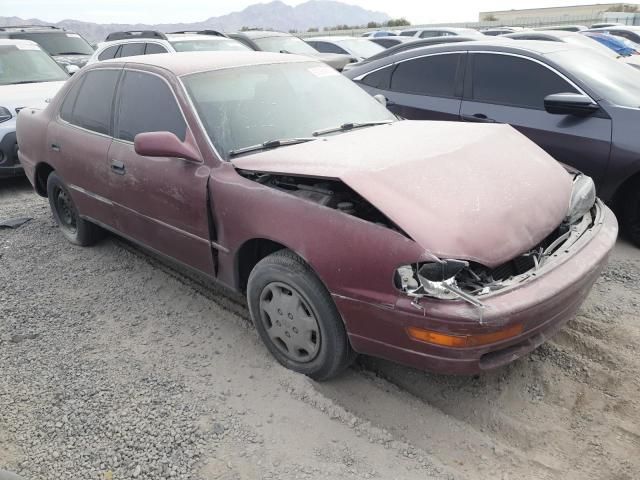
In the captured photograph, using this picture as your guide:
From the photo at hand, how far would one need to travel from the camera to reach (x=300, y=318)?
2855 millimetres

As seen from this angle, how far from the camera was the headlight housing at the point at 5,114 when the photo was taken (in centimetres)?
665

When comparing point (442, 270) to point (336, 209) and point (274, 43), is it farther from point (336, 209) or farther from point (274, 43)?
point (274, 43)

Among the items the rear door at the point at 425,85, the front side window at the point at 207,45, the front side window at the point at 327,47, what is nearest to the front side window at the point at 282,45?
the front side window at the point at 327,47

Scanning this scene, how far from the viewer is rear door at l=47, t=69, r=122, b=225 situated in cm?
408

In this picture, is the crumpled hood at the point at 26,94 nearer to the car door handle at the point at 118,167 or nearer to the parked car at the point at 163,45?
the parked car at the point at 163,45

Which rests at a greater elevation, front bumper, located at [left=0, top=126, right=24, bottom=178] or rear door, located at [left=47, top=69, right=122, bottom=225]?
rear door, located at [left=47, top=69, right=122, bottom=225]

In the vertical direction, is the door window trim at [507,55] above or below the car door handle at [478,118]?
above

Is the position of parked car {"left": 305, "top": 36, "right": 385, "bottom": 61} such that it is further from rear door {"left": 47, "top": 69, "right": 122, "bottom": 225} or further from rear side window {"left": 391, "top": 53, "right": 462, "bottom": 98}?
rear door {"left": 47, "top": 69, "right": 122, "bottom": 225}

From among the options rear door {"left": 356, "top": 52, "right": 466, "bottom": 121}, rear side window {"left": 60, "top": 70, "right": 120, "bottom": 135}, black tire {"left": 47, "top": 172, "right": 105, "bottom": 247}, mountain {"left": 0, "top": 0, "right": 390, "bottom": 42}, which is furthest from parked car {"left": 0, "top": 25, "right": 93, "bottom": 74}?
mountain {"left": 0, "top": 0, "right": 390, "bottom": 42}

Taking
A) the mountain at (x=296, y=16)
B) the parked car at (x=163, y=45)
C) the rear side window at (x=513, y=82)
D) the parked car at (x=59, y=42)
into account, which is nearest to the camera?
the rear side window at (x=513, y=82)

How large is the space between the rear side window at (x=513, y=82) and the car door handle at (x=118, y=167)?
3.27 metres

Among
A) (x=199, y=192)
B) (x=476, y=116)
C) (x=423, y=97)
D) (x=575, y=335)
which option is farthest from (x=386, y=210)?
(x=423, y=97)

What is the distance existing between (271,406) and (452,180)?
1.49m

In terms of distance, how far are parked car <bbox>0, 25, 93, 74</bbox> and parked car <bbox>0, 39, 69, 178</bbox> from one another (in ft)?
9.89
